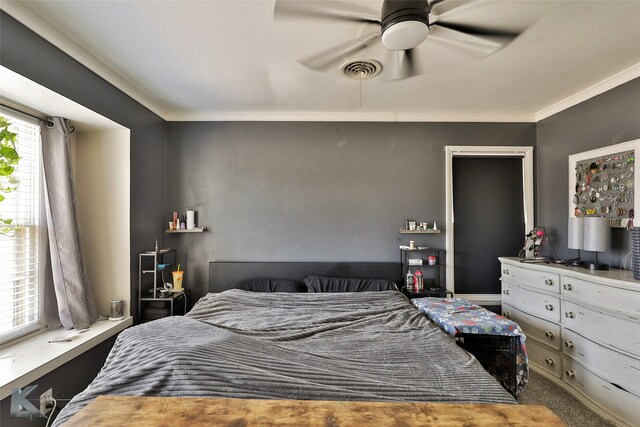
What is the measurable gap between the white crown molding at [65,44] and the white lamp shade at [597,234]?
413 centimetres

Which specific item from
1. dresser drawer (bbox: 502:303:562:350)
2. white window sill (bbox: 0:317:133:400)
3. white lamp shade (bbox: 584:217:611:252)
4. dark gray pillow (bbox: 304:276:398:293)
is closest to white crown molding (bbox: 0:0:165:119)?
white window sill (bbox: 0:317:133:400)

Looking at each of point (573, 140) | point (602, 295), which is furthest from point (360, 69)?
point (602, 295)

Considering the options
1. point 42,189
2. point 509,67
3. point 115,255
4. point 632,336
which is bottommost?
point 632,336

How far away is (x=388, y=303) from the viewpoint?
8.26ft

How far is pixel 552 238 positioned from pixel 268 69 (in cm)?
333

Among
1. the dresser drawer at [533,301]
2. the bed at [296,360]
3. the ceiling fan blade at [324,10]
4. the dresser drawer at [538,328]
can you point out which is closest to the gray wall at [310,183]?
the dresser drawer at [533,301]

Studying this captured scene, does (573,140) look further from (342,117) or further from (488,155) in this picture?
(342,117)

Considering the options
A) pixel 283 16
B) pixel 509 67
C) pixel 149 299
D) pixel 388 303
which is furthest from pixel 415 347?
pixel 149 299

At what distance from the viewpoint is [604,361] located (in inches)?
82.2

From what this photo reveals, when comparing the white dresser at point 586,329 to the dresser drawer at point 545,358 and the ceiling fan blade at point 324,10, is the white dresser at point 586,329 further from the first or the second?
the ceiling fan blade at point 324,10

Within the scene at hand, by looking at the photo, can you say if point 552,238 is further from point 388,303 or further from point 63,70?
point 63,70

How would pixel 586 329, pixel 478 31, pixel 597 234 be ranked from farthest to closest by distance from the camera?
pixel 597 234, pixel 586 329, pixel 478 31

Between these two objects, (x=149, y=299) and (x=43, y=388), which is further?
(x=149, y=299)

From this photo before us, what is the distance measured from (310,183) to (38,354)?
259 centimetres
